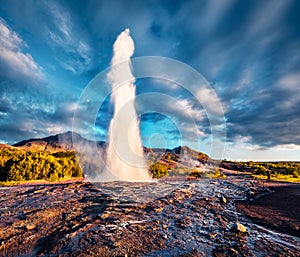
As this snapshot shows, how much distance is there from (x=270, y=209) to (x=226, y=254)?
674 cm

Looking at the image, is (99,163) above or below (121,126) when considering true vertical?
below

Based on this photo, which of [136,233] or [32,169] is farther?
[32,169]

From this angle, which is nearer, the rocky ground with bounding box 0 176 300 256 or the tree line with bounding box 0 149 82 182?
the rocky ground with bounding box 0 176 300 256

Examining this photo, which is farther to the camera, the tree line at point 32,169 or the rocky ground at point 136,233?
the tree line at point 32,169

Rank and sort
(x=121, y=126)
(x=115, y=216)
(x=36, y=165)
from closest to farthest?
(x=115, y=216) < (x=121, y=126) < (x=36, y=165)

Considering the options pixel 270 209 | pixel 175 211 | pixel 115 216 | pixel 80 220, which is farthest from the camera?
pixel 270 209

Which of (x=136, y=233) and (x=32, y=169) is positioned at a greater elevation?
(x=32, y=169)

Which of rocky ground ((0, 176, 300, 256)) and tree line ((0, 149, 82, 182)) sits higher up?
tree line ((0, 149, 82, 182))

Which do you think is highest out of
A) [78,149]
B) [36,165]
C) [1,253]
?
[78,149]

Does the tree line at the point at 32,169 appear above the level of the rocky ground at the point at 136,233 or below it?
above

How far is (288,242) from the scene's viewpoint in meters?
5.60

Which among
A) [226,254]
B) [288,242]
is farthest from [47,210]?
[288,242]

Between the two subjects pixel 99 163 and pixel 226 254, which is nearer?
pixel 226 254

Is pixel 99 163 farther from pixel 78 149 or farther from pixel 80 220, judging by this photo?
pixel 80 220
